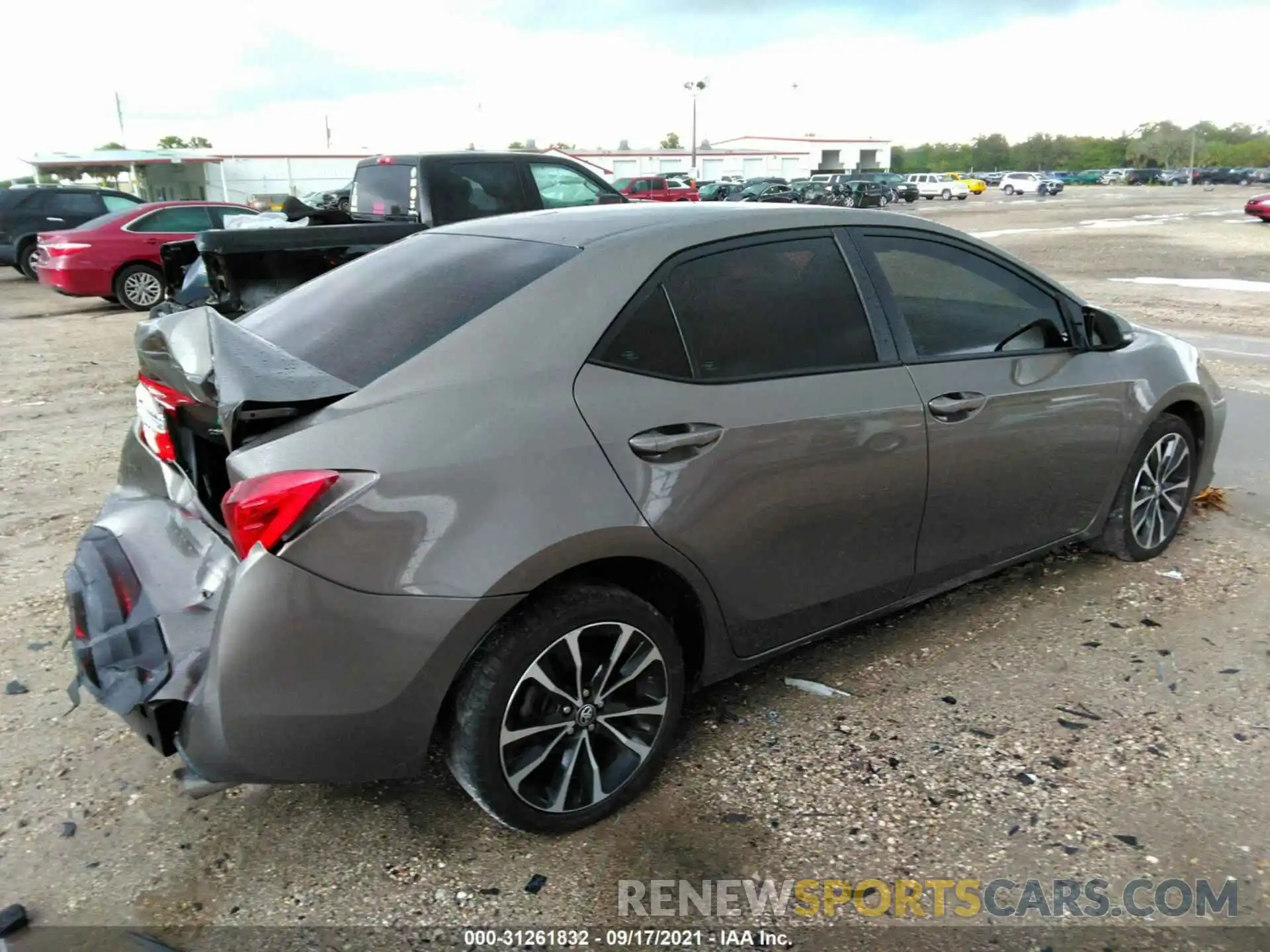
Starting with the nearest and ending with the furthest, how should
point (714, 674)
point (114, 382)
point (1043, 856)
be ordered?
1. point (1043, 856)
2. point (714, 674)
3. point (114, 382)

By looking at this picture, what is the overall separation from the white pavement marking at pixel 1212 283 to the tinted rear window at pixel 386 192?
11134 mm

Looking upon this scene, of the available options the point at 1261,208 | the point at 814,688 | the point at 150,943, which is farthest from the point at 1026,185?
the point at 150,943

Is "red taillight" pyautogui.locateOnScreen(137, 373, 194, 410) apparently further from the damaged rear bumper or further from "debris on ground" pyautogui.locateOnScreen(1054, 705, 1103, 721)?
"debris on ground" pyautogui.locateOnScreen(1054, 705, 1103, 721)

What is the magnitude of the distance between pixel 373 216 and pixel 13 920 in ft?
26.4

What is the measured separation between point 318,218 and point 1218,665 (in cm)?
807

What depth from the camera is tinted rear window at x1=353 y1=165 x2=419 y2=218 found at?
9172 mm

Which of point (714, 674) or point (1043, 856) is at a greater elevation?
point (714, 674)

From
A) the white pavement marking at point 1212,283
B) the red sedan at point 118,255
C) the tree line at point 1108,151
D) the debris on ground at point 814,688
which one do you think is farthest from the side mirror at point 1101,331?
the tree line at point 1108,151

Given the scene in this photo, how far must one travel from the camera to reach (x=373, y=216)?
956 cm

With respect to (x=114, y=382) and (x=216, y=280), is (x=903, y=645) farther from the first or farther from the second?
(x=114, y=382)

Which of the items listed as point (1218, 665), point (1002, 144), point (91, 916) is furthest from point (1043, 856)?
point (1002, 144)

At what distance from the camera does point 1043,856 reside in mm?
2670

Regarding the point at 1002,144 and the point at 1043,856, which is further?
the point at 1002,144

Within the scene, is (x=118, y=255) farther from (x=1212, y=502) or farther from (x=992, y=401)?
(x=1212, y=502)
